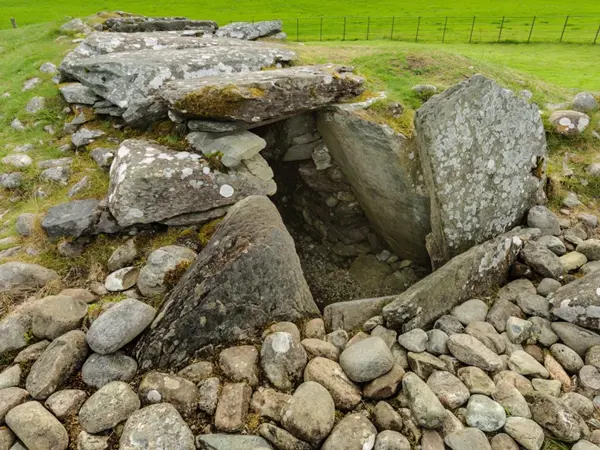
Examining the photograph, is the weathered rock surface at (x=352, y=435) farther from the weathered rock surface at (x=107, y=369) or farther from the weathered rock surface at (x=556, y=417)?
the weathered rock surface at (x=107, y=369)

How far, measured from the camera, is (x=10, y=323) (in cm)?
559

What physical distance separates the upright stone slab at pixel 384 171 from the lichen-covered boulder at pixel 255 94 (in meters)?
0.80

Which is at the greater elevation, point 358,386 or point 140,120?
point 140,120

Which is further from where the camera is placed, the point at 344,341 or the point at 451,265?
the point at 451,265

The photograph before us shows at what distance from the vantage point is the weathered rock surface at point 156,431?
4.50m

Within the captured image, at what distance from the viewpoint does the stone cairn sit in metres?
4.80

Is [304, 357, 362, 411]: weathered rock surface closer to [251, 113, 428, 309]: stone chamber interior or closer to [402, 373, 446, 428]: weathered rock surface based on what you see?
[402, 373, 446, 428]: weathered rock surface

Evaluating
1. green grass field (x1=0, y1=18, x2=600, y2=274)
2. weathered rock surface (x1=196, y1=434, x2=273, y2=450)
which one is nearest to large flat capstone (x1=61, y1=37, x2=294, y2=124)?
green grass field (x1=0, y1=18, x2=600, y2=274)

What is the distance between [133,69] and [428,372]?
928 cm

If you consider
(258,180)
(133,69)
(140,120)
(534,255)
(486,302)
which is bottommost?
(486,302)

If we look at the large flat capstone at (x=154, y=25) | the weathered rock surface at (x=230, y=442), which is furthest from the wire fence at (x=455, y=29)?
the weathered rock surface at (x=230, y=442)

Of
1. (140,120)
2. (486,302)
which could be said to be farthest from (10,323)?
(486,302)

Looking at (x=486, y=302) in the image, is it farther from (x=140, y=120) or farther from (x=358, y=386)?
(x=140, y=120)

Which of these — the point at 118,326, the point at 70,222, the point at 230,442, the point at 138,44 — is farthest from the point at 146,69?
the point at 230,442
